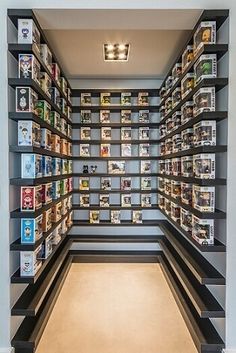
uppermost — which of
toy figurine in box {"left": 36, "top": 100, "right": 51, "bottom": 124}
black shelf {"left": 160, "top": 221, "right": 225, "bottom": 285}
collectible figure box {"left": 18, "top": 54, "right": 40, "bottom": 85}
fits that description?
collectible figure box {"left": 18, "top": 54, "right": 40, "bottom": 85}

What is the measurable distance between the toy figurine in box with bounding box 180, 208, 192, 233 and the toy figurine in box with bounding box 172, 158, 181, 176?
1.49ft

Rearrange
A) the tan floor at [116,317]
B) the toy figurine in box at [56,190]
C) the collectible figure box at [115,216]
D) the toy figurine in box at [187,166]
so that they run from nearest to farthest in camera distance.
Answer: the tan floor at [116,317]
the toy figurine in box at [187,166]
the toy figurine in box at [56,190]
the collectible figure box at [115,216]

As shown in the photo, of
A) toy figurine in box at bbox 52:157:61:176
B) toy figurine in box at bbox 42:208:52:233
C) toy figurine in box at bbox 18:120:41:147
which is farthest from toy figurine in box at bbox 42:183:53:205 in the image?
toy figurine in box at bbox 18:120:41:147

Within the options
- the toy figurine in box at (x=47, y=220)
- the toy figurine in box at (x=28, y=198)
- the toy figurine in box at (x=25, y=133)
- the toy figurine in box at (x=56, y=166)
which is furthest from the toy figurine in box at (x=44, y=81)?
the toy figurine in box at (x=47, y=220)

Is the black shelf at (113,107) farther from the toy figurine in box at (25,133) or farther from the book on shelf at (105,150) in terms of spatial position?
the toy figurine in box at (25,133)

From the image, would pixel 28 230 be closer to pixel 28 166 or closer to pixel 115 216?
pixel 28 166

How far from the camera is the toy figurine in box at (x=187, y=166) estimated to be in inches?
103

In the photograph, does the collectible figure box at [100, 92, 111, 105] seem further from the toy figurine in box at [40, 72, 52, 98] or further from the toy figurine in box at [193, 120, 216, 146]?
the toy figurine in box at [193, 120, 216, 146]

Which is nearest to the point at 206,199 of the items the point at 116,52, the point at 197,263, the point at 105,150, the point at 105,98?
the point at 197,263

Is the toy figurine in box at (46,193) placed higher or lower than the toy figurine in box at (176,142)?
lower

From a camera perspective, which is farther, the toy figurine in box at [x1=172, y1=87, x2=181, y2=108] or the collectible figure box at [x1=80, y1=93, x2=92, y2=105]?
the collectible figure box at [x1=80, y1=93, x2=92, y2=105]

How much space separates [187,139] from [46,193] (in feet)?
4.35

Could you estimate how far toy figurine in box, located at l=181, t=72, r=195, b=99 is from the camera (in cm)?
258

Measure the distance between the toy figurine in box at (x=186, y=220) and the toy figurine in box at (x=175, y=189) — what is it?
0.92ft
